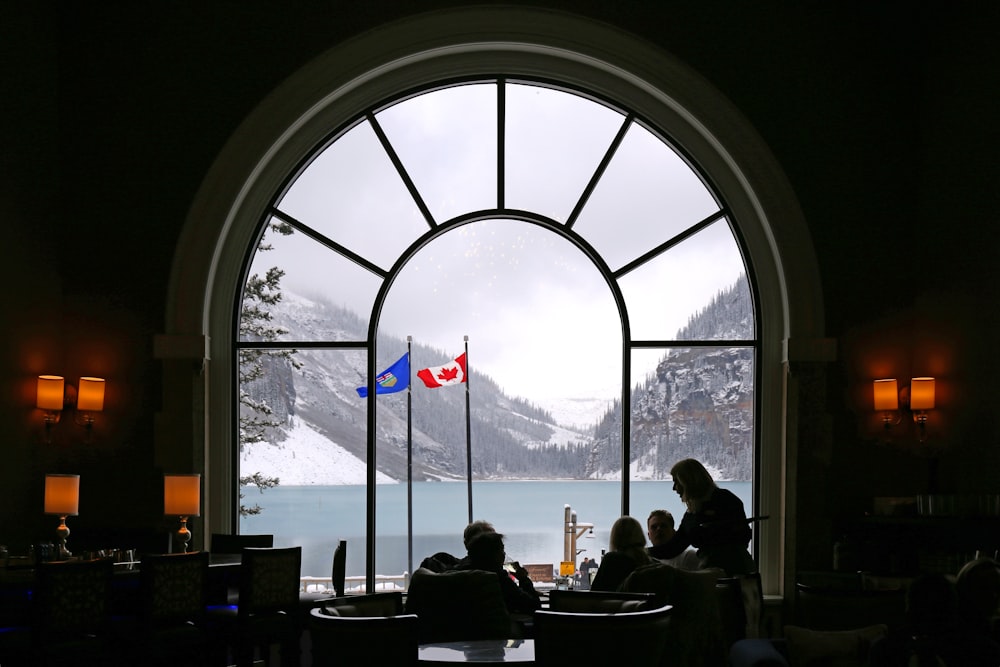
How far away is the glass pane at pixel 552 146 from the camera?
890 centimetres

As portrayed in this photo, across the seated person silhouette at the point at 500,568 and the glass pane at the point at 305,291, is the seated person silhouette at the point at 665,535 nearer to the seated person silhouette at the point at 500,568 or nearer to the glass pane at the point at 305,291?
the seated person silhouette at the point at 500,568

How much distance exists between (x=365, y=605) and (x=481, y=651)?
687mm

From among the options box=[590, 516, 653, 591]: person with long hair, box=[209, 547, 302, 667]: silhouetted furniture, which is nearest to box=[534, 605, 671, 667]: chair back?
box=[590, 516, 653, 591]: person with long hair

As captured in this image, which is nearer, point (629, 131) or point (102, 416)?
point (102, 416)

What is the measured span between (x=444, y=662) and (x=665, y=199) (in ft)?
17.3

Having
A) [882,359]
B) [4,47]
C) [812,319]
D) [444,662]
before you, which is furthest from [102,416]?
[882,359]

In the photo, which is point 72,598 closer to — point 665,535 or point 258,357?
point 258,357

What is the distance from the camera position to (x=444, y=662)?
466 centimetres

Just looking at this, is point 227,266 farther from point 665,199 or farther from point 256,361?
point 665,199

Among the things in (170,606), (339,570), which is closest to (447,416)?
(339,570)

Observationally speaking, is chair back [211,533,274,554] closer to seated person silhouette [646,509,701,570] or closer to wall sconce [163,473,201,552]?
wall sconce [163,473,201,552]

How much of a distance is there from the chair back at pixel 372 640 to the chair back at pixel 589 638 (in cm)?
59

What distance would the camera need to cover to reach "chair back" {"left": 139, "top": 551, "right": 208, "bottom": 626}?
6059mm

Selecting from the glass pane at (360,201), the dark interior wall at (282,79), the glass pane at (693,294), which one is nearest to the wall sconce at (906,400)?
the dark interior wall at (282,79)
